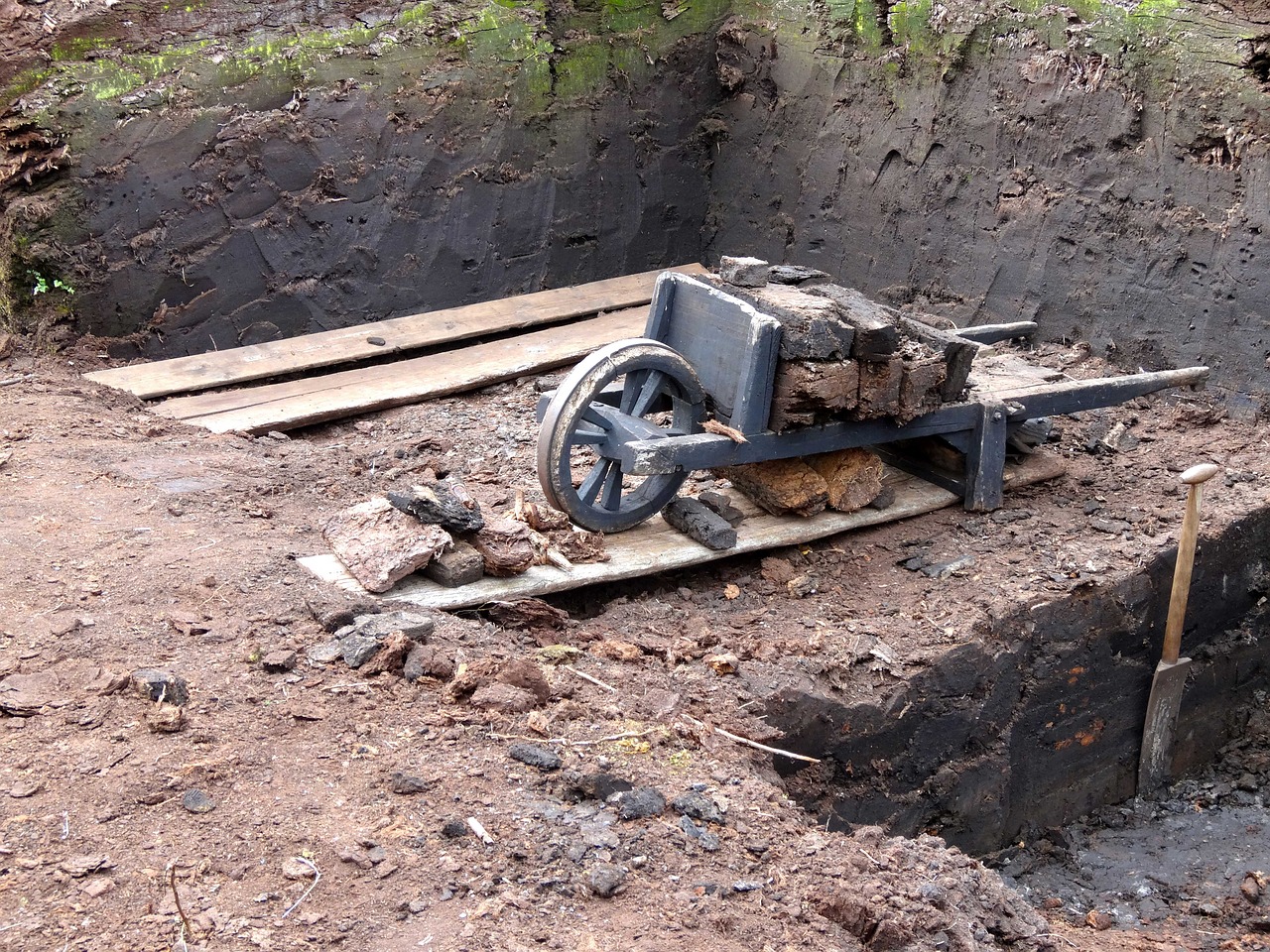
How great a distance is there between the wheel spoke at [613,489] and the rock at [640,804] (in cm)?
141

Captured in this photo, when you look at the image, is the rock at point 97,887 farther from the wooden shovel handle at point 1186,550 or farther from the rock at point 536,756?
the wooden shovel handle at point 1186,550

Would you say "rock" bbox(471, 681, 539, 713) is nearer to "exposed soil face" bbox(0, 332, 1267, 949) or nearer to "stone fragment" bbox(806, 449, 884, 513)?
"exposed soil face" bbox(0, 332, 1267, 949)

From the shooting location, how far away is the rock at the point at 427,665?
3035 millimetres

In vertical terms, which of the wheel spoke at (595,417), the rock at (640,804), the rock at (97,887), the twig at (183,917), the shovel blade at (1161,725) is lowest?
the shovel blade at (1161,725)

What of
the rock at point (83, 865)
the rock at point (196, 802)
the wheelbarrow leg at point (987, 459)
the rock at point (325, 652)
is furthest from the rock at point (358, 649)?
the wheelbarrow leg at point (987, 459)

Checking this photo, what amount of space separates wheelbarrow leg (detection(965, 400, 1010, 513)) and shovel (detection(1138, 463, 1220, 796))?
0.65m

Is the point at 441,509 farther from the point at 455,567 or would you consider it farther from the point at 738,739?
the point at 738,739

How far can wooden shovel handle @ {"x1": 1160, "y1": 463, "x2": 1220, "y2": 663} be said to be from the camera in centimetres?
401

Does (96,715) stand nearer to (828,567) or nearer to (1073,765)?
(828,567)

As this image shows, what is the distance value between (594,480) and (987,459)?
5.02 ft

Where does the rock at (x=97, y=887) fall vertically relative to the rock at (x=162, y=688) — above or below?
below

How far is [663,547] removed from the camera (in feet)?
13.1

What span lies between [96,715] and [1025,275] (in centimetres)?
459

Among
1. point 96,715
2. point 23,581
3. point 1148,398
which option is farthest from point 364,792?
point 1148,398
